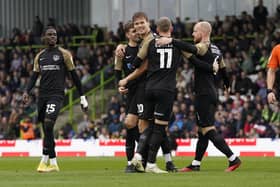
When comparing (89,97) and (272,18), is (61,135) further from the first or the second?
(272,18)

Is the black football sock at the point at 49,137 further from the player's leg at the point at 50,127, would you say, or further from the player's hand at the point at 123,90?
the player's hand at the point at 123,90

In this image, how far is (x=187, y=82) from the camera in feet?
113

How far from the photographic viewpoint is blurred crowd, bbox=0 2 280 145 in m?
29.9

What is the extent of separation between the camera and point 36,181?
13.6 m

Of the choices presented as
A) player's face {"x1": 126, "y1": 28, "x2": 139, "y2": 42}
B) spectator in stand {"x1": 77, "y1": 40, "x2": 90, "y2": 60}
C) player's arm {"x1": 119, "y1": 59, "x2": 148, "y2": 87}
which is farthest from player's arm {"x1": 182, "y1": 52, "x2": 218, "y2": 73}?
spectator in stand {"x1": 77, "y1": 40, "x2": 90, "y2": 60}

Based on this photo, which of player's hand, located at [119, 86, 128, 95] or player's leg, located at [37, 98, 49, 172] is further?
player's leg, located at [37, 98, 49, 172]

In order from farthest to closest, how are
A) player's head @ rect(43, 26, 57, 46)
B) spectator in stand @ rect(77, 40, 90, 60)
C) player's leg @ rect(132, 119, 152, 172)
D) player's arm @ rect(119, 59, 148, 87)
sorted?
spectator in stand @ rect(77, 40, 90, 60), player's head @ rect(43, 26, 57, 46), player's arm @ rect(119, 59, 148, 87), player's leg @ rect(132, 119, 152, 172)

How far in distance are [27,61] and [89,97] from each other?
4.52 m

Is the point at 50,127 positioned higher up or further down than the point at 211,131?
further down

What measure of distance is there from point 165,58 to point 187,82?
1918cm

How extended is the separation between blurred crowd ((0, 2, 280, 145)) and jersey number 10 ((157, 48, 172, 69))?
13.4 metres

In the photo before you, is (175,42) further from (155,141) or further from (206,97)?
(155,141)

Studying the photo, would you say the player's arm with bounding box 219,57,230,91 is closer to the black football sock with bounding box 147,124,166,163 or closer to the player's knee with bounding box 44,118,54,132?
the black football sock with bounding box 147,124,166,163

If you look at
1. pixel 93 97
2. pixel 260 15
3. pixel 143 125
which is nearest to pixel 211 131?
pixel 143 125
